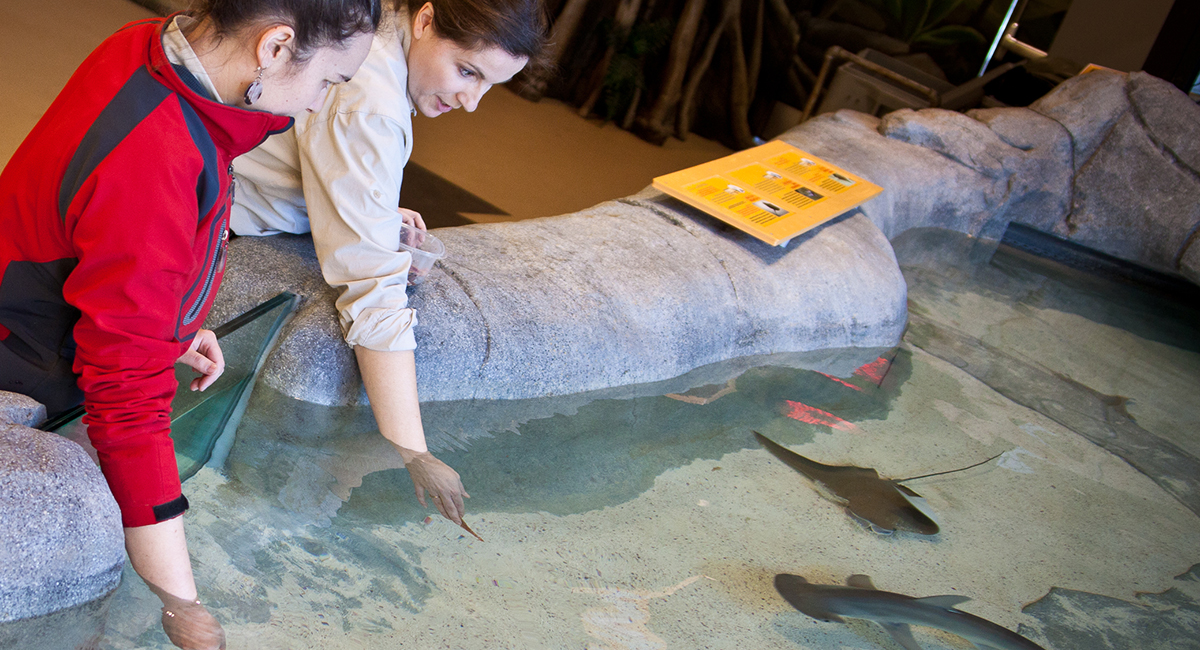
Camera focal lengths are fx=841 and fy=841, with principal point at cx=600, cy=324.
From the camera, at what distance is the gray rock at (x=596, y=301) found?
1.99m

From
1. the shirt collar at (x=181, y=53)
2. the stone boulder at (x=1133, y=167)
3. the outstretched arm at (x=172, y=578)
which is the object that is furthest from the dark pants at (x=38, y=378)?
the stone boulder at (x=1133, y=167)

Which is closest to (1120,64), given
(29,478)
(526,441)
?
(526,441)

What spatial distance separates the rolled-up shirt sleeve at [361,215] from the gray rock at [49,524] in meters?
0.66

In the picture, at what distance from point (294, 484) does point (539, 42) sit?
3.34 ft

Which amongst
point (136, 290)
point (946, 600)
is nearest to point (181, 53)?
point (136, 290)

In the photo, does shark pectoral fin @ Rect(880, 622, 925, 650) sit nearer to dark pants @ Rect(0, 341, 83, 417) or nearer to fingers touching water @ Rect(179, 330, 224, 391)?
fingers touching water @ Rect(179, 330, 224, 391)

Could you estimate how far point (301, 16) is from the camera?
1.07 m

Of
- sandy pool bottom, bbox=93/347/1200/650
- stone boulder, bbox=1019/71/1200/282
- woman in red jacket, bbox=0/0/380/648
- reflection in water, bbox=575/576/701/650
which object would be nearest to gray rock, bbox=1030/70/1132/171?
stone boulder, bbox=1019/71/1200/282

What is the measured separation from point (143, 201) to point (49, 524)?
0.47m

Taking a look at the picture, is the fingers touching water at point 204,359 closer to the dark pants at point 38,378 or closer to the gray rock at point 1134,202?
the dark pants at point 38,378

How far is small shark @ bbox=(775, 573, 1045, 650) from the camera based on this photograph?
1.89 metres

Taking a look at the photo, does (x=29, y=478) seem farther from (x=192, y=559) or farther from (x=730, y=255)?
(x=730, y=255)

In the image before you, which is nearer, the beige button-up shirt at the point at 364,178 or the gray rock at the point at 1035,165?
the beige button-up shirt at the point at 364,178

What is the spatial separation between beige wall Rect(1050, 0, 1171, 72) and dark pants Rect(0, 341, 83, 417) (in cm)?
806
